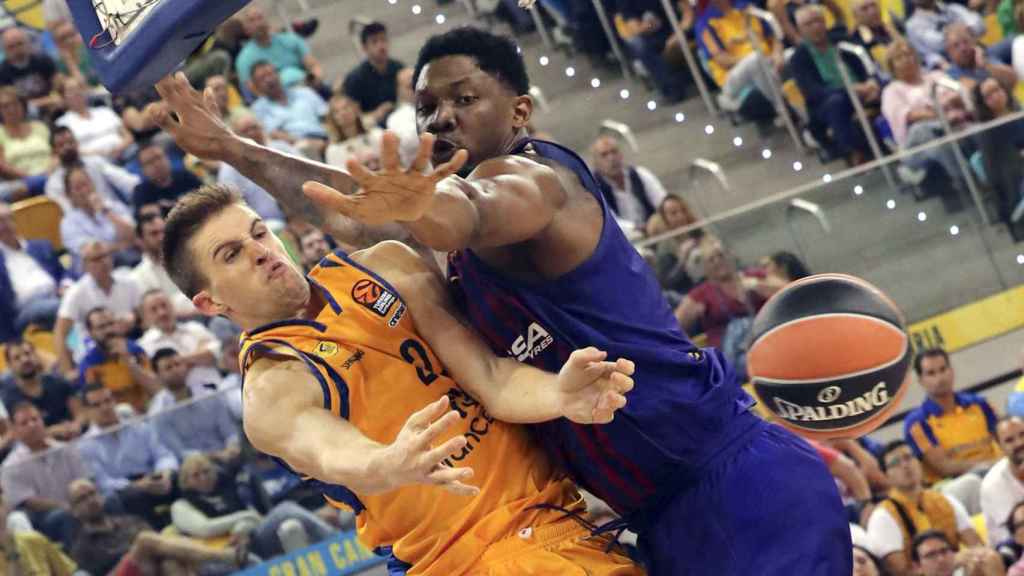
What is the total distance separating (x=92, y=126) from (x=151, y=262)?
6.33 feet

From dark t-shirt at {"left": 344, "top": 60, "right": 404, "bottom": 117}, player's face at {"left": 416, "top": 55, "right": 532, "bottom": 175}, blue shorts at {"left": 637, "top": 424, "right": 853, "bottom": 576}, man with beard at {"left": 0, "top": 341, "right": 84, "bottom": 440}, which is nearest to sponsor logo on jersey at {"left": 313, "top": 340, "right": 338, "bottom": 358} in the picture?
player's face at {"left": 416, "top": 55, "right": 532, "bottom": 175}

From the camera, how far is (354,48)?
42.7 ft

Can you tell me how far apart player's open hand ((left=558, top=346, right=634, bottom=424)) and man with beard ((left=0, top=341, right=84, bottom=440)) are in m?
6.17

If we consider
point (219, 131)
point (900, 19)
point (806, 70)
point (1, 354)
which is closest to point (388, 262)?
point (219, 131)

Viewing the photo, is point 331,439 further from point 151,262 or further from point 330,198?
point 151,262

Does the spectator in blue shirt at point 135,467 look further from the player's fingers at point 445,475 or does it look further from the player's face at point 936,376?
the player's fingers at point 445,475

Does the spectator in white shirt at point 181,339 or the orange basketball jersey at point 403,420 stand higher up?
the orange basketball jersey at point 403,420

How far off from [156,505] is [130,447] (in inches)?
13.8

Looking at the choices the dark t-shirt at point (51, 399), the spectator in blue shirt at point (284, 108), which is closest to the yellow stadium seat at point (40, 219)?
the spectator in blue shirt at point (284, 108)

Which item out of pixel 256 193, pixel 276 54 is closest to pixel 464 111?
pixel 256 193

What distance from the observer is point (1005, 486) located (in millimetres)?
8492

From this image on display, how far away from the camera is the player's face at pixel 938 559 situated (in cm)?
812

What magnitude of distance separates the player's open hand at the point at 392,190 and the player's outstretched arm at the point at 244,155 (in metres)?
1.22

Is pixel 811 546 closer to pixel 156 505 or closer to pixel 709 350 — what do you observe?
pixel 709 350
